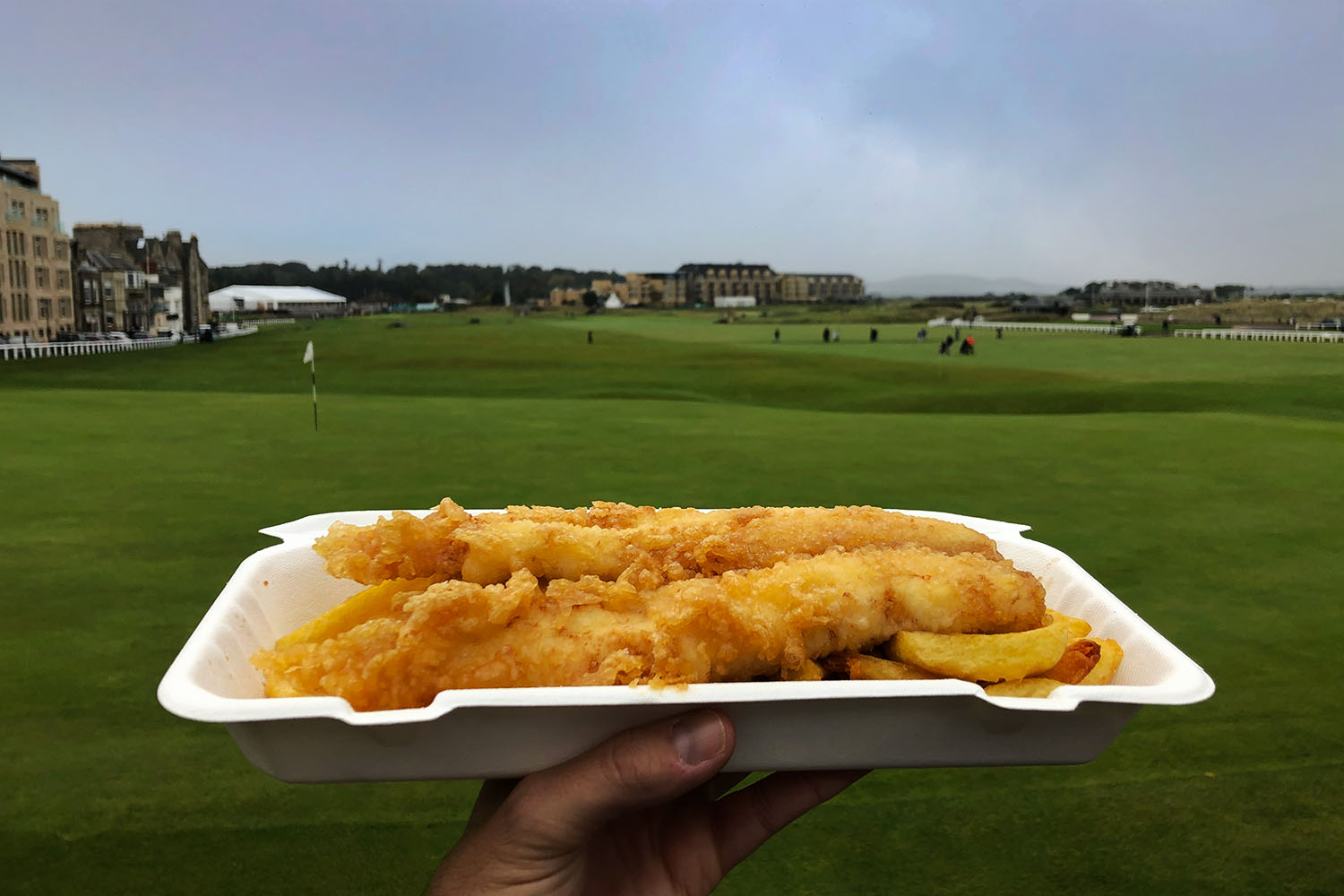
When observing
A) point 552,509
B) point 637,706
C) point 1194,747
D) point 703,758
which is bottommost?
point 1194,747

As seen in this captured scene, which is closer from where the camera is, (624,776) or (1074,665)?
(624,776)

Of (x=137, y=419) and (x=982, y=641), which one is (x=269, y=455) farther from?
(x=982, y=641)

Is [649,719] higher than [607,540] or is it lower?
lower

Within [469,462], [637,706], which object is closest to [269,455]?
[469,462]

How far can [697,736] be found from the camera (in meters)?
1.97

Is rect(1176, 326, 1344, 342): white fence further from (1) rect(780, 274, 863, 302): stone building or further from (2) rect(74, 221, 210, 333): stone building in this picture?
(1) rect(780, 274, 863, 302): stone building

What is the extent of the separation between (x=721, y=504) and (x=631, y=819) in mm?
7343

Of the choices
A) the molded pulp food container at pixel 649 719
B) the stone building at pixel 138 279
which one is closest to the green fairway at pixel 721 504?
the molded pulp food container at pixel 649 719

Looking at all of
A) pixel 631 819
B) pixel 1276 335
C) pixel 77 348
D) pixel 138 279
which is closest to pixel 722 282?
pixel 138 279

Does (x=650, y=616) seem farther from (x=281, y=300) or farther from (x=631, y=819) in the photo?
(x=281, y=300)

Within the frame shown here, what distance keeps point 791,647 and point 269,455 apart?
13.1m

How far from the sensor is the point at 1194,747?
470cm

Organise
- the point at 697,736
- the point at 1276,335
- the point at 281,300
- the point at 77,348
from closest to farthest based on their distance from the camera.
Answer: the point at 697,736 < the point at 77,348 < the point at 1276,335 < the point at 281,300

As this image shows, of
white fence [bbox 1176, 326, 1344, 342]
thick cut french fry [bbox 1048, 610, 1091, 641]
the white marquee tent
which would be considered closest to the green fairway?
thick cut french fry [bbox 1048, 610, 1091, 641]
